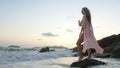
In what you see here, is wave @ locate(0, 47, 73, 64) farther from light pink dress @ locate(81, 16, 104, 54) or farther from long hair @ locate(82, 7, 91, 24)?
long hair @ locate(82, 7, 91, 24)

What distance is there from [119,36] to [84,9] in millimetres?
12884

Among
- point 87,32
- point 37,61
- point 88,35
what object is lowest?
point 37,61

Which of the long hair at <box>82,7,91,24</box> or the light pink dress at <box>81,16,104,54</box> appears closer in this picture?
the long hair at <box>82,7,91,24</box>

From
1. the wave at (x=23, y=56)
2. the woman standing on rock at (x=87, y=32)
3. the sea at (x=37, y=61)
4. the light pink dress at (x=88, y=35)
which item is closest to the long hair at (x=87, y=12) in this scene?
the woman standing on rock at (x=87, y=32)

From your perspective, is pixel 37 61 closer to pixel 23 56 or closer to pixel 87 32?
pixel 23 56

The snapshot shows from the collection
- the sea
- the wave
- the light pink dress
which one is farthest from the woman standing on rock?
the wave

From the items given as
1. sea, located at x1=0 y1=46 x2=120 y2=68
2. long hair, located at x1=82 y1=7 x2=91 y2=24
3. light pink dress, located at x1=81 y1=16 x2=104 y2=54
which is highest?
long hair, located at x1=82 y1=7 x2=91 y2=24

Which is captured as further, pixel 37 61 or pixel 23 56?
pixel 23 56

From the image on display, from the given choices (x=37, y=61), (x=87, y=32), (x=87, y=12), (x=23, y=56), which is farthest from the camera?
(x=23, y=56)

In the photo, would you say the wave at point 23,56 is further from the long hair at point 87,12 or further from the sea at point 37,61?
the long hair at point 87,12

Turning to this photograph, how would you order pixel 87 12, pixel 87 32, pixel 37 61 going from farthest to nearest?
1. pixel 37 61
2. pixel 87 32
3. pixel 87 12

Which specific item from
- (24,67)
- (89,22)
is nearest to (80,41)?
(89,22)

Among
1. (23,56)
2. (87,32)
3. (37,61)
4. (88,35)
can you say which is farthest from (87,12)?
(23,56)

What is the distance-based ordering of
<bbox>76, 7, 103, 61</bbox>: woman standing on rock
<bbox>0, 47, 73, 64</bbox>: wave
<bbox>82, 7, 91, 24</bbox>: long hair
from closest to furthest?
<bbox>82, 7, 91, 24</bbox>: long hair < <bbox>76, 7, 103, 61</bbox>: woman standing on rock < <bbox>0, 47, 73, 64</bbox>: wave
